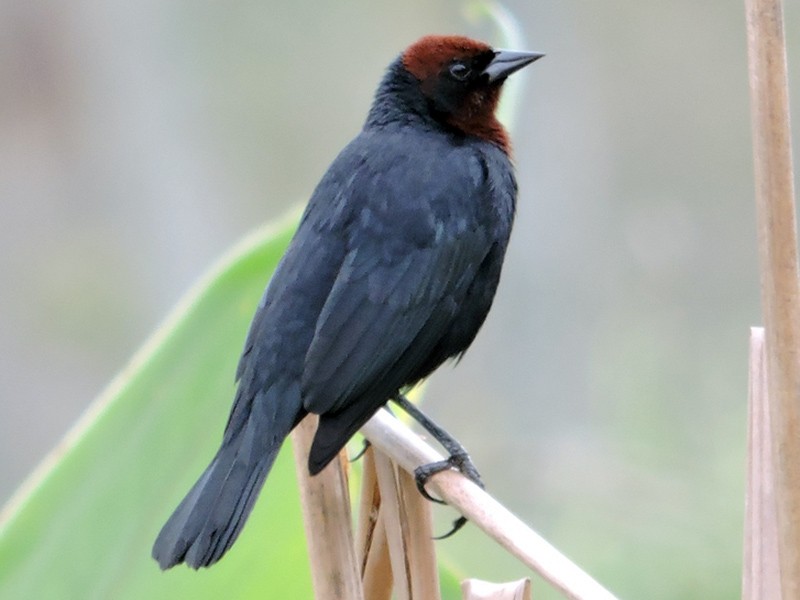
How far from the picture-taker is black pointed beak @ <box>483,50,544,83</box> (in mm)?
1853

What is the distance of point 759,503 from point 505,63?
1092 mm

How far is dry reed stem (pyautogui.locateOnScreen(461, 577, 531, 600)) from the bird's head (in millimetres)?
959

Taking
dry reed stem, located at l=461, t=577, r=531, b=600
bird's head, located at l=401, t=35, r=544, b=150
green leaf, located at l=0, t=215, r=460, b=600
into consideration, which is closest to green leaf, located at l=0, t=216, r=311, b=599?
green leaf, located at l=0, t=215, r=460, b=600

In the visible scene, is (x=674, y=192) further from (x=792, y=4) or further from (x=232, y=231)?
(x=232, y=231)

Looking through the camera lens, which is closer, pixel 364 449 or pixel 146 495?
pixel 146 495

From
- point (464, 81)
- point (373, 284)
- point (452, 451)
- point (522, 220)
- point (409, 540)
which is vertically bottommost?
point (522, 220)

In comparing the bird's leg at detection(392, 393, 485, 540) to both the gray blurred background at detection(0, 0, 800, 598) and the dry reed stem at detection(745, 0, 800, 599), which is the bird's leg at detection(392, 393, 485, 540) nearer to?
the dry reed stem at detection(745, 0, 800, 599)

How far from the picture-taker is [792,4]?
3.45 meters

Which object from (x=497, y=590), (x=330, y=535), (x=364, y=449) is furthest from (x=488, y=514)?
(x=364, y=449)

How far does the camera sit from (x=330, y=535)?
3.86 feet

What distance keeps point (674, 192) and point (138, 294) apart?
1.81 metres

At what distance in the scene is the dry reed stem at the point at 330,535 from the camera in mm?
1156

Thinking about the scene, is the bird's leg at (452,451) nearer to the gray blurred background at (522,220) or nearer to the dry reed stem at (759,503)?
the dry reed stem at (759,503)

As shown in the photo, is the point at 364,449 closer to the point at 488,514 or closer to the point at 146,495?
the point at 146,495
